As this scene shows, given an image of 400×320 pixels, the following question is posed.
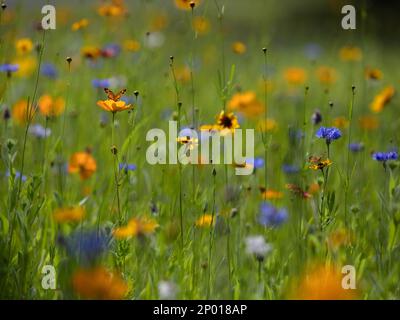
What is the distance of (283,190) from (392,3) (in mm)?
6318

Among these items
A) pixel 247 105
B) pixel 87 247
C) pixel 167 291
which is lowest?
pixel 167 291

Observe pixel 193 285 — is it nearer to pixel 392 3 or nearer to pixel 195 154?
pixel 195 154

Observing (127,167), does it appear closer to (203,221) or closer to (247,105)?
(203,221)

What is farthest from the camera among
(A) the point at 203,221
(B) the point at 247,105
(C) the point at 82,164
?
(B) the point at 247,105

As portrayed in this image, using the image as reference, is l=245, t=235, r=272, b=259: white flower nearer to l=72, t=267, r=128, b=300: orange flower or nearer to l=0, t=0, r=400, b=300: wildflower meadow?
l=0, t=0, r=400, b=300: wildflower meadow

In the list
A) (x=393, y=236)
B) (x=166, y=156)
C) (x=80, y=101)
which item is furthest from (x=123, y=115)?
(x=393, y=236)

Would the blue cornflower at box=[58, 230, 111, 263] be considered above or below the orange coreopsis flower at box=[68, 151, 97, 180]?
below

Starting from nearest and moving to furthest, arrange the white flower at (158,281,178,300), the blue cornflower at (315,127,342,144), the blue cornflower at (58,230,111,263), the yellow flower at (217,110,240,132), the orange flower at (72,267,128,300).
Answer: the orange flower at (72,267,128,300) → the blue cornflower at (58,230,111,263) → the white flower at (158,281,178,300) → the blue cornflower at (315,127,342,144) → the yellow flower at (217,110,240,132)

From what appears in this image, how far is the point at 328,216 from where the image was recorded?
149cm

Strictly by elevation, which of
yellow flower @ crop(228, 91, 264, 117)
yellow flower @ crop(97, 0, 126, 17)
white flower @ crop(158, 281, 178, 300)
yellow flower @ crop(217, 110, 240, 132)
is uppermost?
yellow flower @ crop(97, 0, 126, 17)

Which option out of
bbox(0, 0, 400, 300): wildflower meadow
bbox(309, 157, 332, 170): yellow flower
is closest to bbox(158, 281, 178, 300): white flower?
bbox(0, 0, 400, 300): wildflower meadow

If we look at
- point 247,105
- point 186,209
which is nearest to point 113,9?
point 247,105

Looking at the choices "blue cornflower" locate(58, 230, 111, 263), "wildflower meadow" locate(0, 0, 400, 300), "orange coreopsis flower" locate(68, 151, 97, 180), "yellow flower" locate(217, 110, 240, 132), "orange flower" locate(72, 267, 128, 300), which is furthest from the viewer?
"orange coreopsis flower" locate(68, 151, 97, 180)

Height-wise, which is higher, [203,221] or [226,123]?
[226,123]
